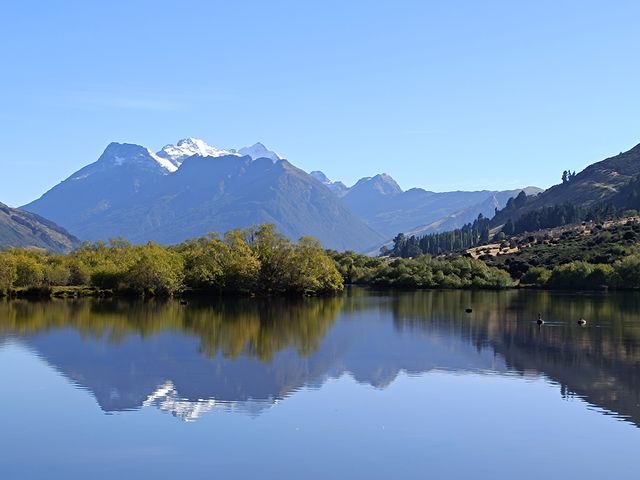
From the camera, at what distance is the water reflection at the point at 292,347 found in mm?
47469

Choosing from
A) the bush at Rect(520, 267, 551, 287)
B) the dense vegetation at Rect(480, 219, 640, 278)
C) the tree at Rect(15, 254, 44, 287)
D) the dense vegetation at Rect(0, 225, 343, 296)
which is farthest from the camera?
the dense vegetation at Rect(480, 219, 640, 278)

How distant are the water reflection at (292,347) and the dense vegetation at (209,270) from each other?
14843 mm

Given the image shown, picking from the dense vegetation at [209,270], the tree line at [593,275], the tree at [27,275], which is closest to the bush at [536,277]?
the tree line at [593,275]

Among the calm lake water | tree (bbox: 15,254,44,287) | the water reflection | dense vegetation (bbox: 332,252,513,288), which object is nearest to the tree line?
dense vegetation (bbox: 332,252,513,288)

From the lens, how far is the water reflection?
47.5m

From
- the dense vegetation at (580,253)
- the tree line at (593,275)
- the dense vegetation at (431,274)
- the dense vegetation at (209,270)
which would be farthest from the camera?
the dense vegetation at (580,253)

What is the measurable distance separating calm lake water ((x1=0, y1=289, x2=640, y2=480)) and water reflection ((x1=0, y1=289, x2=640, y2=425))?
8.3 inches

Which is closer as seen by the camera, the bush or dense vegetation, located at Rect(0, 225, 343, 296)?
dense vegetation, located at Rect(0, 225, 343, 296)

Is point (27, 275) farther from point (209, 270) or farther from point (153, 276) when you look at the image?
point (209, 270)

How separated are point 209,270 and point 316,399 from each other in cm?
8556

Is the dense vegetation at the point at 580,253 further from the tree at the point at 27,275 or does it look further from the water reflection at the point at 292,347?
the tree at the point at 27,275

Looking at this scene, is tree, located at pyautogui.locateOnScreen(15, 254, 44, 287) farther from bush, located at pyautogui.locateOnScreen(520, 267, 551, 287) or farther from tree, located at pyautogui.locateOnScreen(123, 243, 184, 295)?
bush, located at pyautogui.locateOnScreen(520, 267, 551, 287)

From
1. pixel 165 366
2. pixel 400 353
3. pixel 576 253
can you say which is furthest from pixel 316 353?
pixel 576 253

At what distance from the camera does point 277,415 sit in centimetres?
4084
